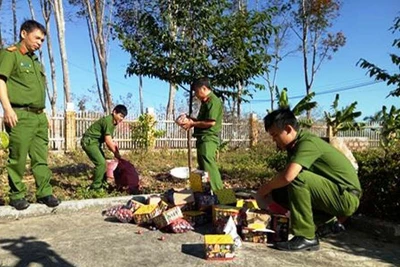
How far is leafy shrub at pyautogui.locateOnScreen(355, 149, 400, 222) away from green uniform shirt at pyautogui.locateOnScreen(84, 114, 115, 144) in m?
3.78

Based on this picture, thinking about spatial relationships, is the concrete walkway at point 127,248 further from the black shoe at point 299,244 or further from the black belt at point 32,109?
the black belt at point 32,109

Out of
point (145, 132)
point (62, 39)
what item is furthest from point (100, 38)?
point (145, 132)

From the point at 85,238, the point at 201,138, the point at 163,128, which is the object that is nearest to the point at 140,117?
the point at 163,128

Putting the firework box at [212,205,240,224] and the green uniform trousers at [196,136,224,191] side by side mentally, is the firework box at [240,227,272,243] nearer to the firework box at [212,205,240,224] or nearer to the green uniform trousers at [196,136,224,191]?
the firework box at [212,205,240,224]

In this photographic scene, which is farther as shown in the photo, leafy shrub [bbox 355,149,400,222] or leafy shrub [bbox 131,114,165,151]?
leafy shrub [bbox 131,114,165,151]

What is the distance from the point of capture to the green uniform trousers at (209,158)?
203 inches

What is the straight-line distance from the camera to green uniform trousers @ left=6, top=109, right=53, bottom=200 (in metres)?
4.44

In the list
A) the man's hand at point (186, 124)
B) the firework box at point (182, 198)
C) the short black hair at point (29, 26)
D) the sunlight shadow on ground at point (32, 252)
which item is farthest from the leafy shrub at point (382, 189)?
the short black hair at point (29, 26)

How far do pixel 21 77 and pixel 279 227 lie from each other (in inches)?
123

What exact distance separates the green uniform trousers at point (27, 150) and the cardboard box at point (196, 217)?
5.74 ft

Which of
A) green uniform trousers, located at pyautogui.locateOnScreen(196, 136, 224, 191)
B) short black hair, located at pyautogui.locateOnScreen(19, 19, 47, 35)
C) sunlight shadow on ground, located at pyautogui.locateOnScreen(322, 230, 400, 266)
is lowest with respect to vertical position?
sunlight shadow on ground, located at pyautogui.locateOnScreen(322, 230, 400, 266)

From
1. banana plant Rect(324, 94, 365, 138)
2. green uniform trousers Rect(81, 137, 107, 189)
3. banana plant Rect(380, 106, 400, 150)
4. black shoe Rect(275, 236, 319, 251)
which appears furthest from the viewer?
banana plant Rect(324, 94, 365, 138)

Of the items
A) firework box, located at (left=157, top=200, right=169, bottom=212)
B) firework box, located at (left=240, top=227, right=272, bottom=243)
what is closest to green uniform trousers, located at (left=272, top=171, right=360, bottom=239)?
firework box, located at (left=240, top=227, right=272, bottom=243)

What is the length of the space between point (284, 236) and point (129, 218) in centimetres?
172
